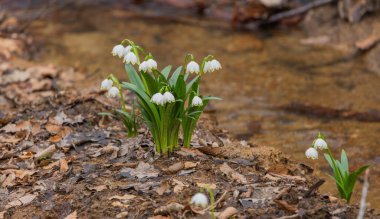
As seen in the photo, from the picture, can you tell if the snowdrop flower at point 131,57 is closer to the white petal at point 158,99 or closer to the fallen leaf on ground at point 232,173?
the white petal at point 158,99

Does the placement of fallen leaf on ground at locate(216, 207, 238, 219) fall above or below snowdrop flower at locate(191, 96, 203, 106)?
below

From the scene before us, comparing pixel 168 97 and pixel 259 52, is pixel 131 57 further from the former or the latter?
pixel 259 52

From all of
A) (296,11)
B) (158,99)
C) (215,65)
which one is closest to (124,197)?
(158,99)

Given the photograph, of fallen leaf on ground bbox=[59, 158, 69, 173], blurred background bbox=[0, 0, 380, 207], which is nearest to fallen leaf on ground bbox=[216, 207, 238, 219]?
fallen leaf on ground bbox=[59, 158, 69, 173]

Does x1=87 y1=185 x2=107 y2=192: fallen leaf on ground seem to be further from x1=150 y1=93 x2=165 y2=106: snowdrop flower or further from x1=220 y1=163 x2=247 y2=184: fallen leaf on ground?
x1=220 y1=163 x2=247 y2=184: fallen leaf on ground

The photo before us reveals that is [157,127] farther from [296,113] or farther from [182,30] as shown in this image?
[182,30]

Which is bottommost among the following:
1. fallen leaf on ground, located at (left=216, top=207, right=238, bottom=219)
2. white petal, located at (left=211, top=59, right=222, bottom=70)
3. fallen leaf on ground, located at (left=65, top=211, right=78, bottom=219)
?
fallen leaf on ground, located at (left=65, top=211, right=78, bottom=219)
